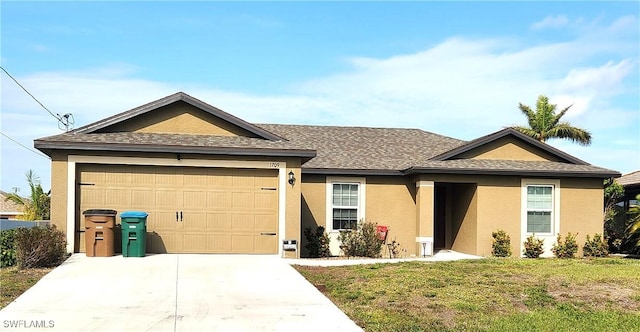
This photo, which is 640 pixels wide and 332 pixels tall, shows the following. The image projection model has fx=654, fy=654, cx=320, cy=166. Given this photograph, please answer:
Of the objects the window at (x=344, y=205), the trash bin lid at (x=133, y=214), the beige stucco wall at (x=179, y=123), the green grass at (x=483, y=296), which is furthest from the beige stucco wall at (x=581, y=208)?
the trash bin lid at (x=133, y=214)

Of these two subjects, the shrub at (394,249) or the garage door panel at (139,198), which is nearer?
the garage door panel at (139,198)

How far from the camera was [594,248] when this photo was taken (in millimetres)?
20406

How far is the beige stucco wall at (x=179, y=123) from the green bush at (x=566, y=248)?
1027 cm

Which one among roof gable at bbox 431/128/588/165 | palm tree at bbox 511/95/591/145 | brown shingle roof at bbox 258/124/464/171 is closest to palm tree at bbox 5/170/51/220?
Answer: brown shingle roof at bbox 258/124/464/171

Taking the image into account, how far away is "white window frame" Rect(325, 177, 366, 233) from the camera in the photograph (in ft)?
65.3

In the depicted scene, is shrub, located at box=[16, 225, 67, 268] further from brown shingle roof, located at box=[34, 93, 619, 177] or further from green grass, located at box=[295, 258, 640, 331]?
green grass, located at box=[295, 258, 640, 331]

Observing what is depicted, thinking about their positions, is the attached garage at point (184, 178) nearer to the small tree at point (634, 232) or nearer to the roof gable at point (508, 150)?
the roof gable at point (508, 150)

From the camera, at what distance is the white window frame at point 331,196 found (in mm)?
19906

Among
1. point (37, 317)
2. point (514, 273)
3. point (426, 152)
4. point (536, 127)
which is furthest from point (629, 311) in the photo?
point (536, 127)

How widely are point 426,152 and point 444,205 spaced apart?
193 centimetres

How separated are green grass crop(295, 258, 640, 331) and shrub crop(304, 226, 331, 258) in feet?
13.3

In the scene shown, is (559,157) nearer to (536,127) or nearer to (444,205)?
(444,205)

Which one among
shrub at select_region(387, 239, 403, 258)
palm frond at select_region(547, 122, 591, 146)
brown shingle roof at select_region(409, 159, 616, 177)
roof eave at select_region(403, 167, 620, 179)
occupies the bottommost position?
shrub at select_region(387, 239, 403, 258)

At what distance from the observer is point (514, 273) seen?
46.6 feet
